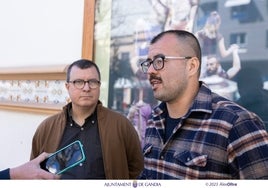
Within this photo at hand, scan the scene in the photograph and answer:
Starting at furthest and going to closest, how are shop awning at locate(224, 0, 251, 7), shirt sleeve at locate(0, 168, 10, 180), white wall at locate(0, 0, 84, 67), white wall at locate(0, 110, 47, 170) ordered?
white wall at locate(0, 110, 47, 170), white wall at locate(0, 0, 84, 67), shop awning at locate(224, 0, 251, 7), shirt sleeve at locate(0, 168, 10, 180)

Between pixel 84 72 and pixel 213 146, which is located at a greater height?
pixel 84 72

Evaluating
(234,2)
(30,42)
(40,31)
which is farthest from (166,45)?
(30,42)

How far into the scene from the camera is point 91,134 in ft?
7.16

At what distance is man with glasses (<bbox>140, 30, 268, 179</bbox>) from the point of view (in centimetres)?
121

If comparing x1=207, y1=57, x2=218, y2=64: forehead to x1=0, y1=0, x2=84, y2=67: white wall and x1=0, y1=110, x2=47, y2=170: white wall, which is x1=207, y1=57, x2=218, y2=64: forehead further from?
x1=0, y1=110, x2=47, y2=170: white wall

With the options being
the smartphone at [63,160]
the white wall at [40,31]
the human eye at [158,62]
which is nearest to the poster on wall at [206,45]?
the white wall at [40,31]

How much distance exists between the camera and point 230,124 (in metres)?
1.25

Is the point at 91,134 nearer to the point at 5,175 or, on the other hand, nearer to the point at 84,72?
the point at 84,72

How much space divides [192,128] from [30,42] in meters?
2.62

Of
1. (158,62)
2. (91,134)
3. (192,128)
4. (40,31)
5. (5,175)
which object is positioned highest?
(40,31)

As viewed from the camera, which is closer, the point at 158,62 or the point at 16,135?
the point at 158,62

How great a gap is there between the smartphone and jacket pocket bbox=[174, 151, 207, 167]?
0.47 metres


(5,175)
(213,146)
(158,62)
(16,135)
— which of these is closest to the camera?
(213,146)

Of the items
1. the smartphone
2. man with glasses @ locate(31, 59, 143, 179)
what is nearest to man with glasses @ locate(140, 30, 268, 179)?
the smartphone
